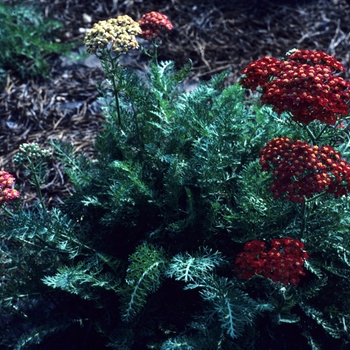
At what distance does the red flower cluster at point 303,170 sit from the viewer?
1.97m

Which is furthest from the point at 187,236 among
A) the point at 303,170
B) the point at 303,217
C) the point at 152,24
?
the point at 152,24

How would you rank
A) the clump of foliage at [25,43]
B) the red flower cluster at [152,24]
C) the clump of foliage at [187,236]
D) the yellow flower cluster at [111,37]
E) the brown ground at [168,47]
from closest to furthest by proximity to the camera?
the clump of foliage at [187,236] < the yellow flower cluster at [111,37] < the red flower cluster at [152,24] < the brown ground at [168,47] < the clump of foliage at [25,43]

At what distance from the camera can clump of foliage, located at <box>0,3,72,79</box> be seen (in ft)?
13.8

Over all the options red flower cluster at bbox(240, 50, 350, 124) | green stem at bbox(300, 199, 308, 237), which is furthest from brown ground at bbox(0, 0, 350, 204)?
red flower cluster at bbox(240, 50, 350, 124)

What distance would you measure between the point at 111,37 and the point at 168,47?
2138 mm

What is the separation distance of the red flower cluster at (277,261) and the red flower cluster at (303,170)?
18 centimetres

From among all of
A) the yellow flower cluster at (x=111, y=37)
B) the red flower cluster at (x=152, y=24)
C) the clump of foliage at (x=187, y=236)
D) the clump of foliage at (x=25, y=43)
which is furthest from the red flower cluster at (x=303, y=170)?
the clump of foliage at (x=25, y=43)

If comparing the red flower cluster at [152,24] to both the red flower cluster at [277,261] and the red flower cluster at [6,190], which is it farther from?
the red flower cluster at [277,261]

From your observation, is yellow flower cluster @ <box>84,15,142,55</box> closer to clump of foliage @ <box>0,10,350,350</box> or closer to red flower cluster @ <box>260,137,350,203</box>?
clump of foliage @ <box>0,10,350,350</box>

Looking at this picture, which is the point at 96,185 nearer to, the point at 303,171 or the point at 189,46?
the point at 303,171

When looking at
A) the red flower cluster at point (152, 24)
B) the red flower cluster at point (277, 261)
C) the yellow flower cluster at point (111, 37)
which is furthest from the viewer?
the red flower cluster at point (152, 24)

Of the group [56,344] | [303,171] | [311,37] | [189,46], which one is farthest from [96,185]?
[311,37]

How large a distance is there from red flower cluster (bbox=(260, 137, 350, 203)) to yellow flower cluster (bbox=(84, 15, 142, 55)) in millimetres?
723

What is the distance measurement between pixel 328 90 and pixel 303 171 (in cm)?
30
